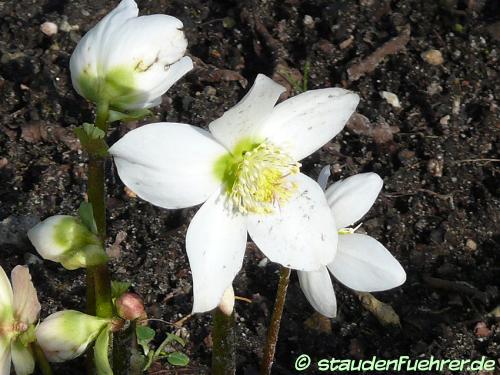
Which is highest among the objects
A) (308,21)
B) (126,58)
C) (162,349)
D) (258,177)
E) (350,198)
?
(126,58)

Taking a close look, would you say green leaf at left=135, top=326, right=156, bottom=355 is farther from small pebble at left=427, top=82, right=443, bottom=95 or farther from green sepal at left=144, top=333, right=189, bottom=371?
small pebble at left=427, top=82, right=443, bottom=95

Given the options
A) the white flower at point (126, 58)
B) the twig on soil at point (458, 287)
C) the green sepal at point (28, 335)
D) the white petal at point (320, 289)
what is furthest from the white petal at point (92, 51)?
the twig on soil at point (458, 287)

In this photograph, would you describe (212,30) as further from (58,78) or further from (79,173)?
(79,173)

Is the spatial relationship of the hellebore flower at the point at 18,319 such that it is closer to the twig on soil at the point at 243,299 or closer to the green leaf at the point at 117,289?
the green leaf at the point at 117,289

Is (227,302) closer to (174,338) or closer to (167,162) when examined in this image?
(167,162)

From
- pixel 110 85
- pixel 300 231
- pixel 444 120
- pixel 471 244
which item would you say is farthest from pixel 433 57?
pixel 110 85

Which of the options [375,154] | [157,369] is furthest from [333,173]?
[157,369]

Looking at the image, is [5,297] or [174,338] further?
[174,338]
